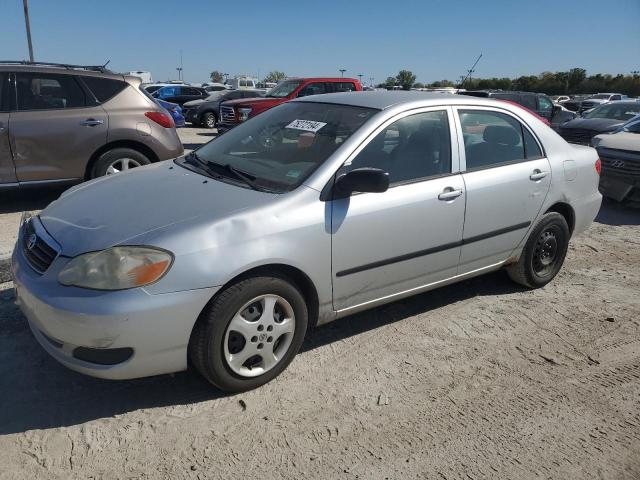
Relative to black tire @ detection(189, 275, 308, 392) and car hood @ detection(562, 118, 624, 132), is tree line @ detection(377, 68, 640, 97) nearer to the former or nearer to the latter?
car hood @ detection(562, 118, 624, 132)

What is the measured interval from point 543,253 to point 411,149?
1698 mm

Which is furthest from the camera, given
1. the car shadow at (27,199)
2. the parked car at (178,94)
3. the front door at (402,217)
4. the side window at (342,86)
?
the parked car at (178,94)

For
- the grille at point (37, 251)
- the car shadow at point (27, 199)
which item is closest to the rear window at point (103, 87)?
the car shadow at point (27, 199)

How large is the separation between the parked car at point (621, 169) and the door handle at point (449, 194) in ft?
17.0

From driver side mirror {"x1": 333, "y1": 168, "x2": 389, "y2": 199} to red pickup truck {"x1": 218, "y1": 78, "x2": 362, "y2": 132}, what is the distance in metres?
9.98

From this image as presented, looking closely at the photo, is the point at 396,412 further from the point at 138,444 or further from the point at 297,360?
the point at 138,444

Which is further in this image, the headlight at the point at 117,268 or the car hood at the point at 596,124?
the car hood at the point at 596,124

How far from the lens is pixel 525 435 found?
8.87 ft

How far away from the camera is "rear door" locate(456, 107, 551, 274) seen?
374 cm

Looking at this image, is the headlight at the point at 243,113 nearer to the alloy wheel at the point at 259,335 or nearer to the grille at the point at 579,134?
the grille at the point at 579,134

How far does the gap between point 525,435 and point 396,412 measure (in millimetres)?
654

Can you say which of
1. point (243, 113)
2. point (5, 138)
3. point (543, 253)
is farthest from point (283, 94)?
point (543, 253)

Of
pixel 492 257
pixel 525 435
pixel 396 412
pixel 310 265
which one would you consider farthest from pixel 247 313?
pixel 492 257

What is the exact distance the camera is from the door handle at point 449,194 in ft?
11.5
